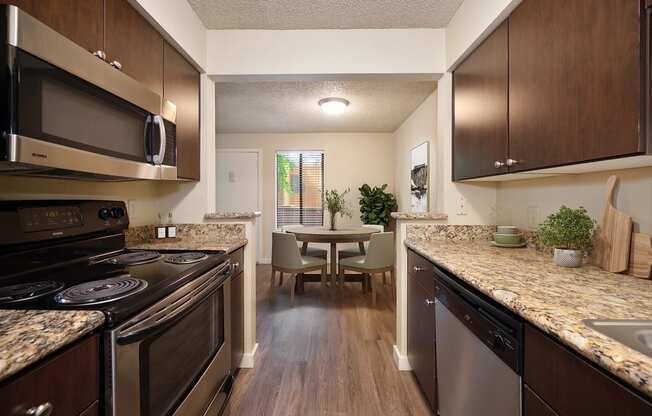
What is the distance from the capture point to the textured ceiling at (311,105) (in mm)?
3193

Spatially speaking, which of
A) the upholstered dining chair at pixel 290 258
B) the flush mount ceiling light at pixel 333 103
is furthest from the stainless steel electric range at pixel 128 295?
the flush mount ceiling light at pixel 333 103

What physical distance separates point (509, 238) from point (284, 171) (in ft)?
14.1

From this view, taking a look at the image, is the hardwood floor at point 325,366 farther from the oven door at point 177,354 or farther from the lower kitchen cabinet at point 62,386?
the lower kitchen cabinet at point 62,386

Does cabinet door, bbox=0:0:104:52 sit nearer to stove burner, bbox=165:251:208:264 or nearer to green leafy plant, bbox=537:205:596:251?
stove burner, bbox=165:251:208:264

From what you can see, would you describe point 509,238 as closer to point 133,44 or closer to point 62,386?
point 62,386

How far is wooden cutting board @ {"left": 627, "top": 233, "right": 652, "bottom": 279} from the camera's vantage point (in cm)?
108

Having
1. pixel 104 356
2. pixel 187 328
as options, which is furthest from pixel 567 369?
pixel 187 328

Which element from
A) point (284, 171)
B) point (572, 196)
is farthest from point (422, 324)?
point (284, 171)

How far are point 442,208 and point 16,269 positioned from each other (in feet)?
7.12

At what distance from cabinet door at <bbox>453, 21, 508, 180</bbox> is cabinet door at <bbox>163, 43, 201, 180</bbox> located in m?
1.75

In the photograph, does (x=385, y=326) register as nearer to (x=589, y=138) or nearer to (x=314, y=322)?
(x=314, y=322)

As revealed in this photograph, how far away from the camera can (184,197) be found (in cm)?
213

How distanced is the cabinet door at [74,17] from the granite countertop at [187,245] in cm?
101

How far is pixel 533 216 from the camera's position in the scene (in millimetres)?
1776
